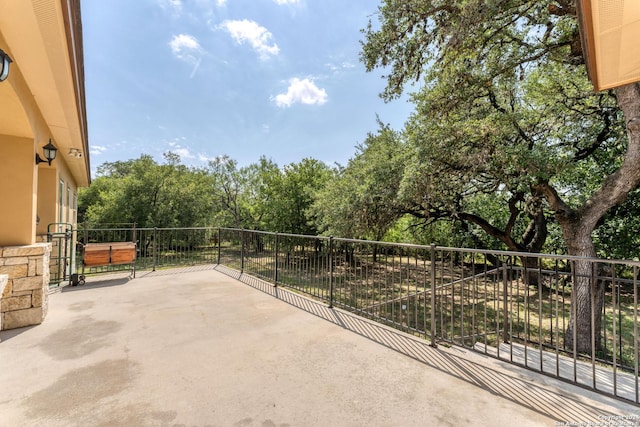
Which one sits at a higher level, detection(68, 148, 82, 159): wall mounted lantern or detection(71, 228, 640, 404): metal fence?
detection(68, 148, 82, 159): wall mounted lantern

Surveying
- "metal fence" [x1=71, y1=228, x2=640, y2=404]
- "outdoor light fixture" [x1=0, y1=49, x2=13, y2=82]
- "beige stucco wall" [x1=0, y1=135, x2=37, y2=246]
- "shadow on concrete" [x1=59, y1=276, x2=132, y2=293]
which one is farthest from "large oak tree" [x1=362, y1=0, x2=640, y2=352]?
"shadow on concrete" [x1=59, y1=276, x2=132, y2=293]

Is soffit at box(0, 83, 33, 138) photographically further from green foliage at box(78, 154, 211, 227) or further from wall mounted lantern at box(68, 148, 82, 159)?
green foliage at box(78, 154, 211, 227)

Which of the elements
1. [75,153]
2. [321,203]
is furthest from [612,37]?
[321,203]

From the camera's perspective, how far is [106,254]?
5488 millimetres

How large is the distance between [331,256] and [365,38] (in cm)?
468

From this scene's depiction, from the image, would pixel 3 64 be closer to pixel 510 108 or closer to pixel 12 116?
pixel 12 116

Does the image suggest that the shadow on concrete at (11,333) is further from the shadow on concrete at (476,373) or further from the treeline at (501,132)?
the treeline at (501,132)

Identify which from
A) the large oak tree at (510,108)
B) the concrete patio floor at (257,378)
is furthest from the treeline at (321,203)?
the concrete patio floor at (257,378)

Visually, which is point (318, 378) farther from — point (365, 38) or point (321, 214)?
point (321, 214)

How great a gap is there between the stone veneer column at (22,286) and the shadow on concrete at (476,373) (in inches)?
141

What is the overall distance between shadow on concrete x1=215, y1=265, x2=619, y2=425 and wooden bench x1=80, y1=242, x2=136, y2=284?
4.25 metres

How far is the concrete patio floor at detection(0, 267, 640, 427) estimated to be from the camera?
6.11ft

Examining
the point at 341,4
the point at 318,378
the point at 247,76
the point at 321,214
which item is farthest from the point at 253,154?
the point at 318,378

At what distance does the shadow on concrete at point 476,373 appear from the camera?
6.33 ft
